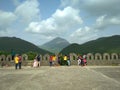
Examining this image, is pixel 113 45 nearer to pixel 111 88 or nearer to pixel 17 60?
pixel 17 60

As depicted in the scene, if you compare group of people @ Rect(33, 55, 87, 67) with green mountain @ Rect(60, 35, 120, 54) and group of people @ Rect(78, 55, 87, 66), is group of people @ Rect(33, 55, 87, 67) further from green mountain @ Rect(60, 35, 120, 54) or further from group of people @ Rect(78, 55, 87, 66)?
green mountain @ Rect(60, 35, 120, 54)

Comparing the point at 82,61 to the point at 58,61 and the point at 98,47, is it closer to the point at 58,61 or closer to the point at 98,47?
the point at 58,61

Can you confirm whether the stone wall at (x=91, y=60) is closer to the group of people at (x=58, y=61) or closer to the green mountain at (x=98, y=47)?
the group of people at (x=58, y=61)

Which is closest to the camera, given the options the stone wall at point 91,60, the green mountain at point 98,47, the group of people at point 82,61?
the group of people at point 82,61

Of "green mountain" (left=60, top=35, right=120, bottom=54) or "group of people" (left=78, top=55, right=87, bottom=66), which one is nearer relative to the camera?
"group of people" (left=78, top=55, right=87, bottom=66)

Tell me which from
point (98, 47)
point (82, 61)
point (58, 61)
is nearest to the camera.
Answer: point (82, 61)

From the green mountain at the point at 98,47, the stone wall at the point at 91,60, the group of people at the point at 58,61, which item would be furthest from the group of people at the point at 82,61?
the green mountain at the point at 98,47

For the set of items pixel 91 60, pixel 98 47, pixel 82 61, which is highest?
pixel 98 47

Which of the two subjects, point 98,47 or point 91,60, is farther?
point 98,47

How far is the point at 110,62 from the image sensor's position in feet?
119

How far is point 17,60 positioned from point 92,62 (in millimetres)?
11721

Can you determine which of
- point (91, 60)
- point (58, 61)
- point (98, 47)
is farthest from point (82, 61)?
point (98, 47)

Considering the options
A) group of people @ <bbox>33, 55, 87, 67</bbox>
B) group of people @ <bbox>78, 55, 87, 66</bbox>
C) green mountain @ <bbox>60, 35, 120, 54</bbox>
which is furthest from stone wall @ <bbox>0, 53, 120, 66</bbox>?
green mountain @ <bbox>60, 35, 120, 54</bbox>

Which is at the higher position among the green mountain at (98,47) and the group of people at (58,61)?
the green mountain at (98,47)
